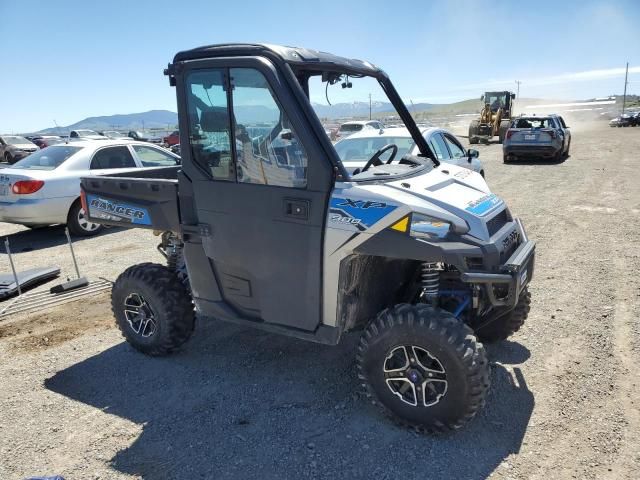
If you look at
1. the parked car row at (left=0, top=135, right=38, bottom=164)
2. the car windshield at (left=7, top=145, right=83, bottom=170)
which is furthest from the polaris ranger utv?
the parked car row at (left=0, top=135, right=38, bottom=164)

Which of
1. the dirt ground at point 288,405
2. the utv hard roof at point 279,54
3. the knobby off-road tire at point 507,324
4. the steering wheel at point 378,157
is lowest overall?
the dirt ground at point 288,405

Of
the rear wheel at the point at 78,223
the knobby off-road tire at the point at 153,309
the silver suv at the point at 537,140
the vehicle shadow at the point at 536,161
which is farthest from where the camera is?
the vehicle shadow at the point at 536,161

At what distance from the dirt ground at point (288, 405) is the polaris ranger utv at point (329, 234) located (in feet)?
1.14

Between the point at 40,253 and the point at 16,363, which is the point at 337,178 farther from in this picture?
the point at 40,253

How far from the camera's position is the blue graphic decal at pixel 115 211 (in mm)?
4137

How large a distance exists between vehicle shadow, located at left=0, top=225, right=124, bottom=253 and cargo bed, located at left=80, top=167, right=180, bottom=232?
4.72 meters

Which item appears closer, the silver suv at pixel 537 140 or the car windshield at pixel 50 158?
the car windshield at pixel 50 158

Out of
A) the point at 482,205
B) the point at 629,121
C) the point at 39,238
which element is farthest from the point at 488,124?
the point at 482,205

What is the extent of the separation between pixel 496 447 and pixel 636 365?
1680 mm

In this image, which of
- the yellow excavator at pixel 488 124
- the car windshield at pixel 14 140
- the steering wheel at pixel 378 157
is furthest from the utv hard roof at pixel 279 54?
the yellow excavator at pixel 488 124

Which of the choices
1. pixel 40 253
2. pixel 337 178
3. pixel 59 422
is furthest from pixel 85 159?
pixel 337 178

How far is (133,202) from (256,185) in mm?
1401

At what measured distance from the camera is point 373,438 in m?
3.20

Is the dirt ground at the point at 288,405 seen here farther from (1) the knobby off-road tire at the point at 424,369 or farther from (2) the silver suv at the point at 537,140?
(2) the silver suv at the point at 537,140
